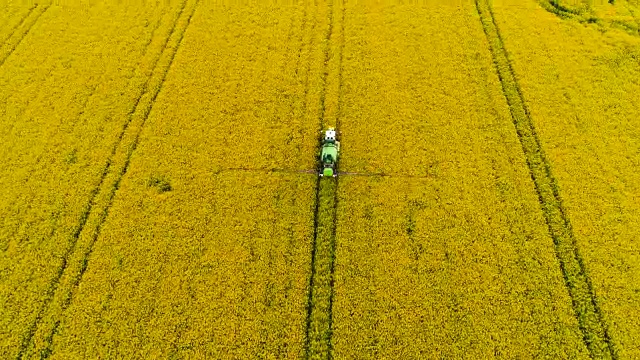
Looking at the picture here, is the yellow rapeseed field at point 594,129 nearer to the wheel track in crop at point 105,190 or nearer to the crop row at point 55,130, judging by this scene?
the wheel track in crop at point 105,190

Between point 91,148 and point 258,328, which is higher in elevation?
point 91,148

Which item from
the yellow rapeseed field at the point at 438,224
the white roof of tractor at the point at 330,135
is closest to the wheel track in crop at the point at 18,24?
the yellow rapeseed field at the point at 438,224

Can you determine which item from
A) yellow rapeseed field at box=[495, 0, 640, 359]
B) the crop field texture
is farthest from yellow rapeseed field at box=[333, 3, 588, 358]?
yellow rapeseed field at box=[495, 0, 640, 359]

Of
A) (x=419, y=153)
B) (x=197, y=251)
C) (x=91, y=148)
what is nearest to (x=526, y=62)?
(x=419, y=153)

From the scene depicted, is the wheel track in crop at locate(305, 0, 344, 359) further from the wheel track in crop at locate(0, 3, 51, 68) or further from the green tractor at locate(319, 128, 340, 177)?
the wheel track in crop at locate(0, 3, 51, 68)

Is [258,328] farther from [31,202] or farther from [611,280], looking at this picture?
[611,280]

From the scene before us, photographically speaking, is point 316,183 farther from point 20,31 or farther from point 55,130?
point 20,31
